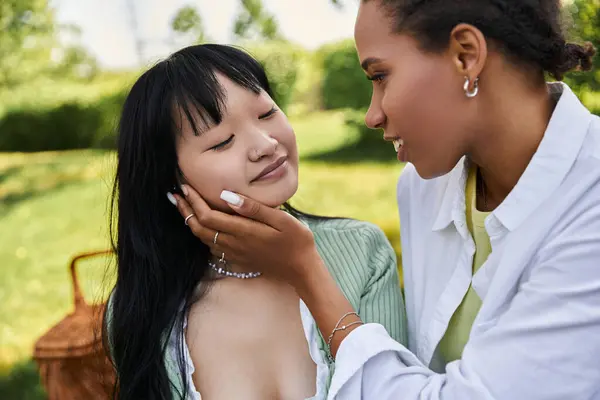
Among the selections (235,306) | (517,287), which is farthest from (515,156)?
(235,306)

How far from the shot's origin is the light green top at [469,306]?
213cm

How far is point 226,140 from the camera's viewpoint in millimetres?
2162

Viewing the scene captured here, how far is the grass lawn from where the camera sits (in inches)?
234

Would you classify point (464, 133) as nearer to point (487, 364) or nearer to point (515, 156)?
point (515, 156)

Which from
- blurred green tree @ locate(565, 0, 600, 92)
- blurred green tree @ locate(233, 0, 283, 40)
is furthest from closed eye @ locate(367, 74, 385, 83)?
blurred green tree @ locate(233, 0, 283, 40)

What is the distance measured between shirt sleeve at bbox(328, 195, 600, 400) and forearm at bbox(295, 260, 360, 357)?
32 cm

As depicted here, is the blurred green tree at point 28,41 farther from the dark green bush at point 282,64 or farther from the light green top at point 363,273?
the light green top at point 363,273

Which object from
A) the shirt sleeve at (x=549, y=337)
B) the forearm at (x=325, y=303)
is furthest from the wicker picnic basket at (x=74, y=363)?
the shirt sleeve at (x=549, y=337)

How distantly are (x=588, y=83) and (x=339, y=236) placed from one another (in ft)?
5.45

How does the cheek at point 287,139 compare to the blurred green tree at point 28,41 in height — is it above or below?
above

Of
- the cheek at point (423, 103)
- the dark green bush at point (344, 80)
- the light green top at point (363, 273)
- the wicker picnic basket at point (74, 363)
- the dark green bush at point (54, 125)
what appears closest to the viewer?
the cheek at point (423, 103)

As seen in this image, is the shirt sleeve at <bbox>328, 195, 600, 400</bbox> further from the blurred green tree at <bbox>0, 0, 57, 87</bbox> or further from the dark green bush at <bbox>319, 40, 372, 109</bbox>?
the blurred green tree at <bbox>0, 0, 57, 87</bbox>

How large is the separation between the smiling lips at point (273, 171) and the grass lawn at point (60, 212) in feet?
2.48

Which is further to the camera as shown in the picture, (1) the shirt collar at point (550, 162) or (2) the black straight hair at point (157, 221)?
(2) the black straight hair at point (157, 221)
